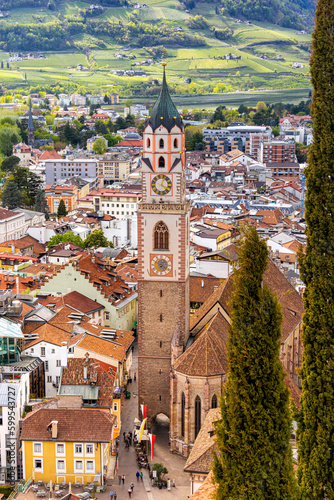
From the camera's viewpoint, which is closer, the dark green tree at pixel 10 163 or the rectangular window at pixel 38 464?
the rectangular window at pixel 38 464

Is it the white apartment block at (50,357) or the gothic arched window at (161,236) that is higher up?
the gothic arched window at (161,236)

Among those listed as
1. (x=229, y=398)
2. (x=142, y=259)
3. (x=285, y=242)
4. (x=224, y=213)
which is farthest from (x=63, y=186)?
(x=229, y=398)

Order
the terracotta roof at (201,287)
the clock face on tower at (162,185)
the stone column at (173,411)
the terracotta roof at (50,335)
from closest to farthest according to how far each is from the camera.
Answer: the stone column at (173,411)
the clock face on tower at (162,185)
the terracotta roof at (50,335)
the terracotta roof at (201,287)

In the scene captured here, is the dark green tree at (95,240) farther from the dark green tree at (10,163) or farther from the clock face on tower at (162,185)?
the dark green tree at (10,163)

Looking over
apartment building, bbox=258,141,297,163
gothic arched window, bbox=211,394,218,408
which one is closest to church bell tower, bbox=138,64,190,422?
gothic arched window, bbox=211,394,218,408

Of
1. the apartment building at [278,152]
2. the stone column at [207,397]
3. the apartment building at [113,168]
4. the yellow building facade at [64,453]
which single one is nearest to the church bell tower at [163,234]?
the stone column at [207,397]

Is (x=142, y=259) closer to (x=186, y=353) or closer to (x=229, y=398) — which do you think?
(x=186, y=353)

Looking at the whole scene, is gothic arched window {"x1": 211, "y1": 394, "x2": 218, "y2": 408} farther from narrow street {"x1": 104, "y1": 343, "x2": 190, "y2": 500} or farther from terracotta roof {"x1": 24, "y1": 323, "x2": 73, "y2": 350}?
terracotta roof {"x1": 24, "y1": 323, "x2": 73, "y2": 350}

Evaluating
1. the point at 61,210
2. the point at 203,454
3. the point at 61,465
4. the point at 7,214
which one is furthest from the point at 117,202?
the point at 203,454
